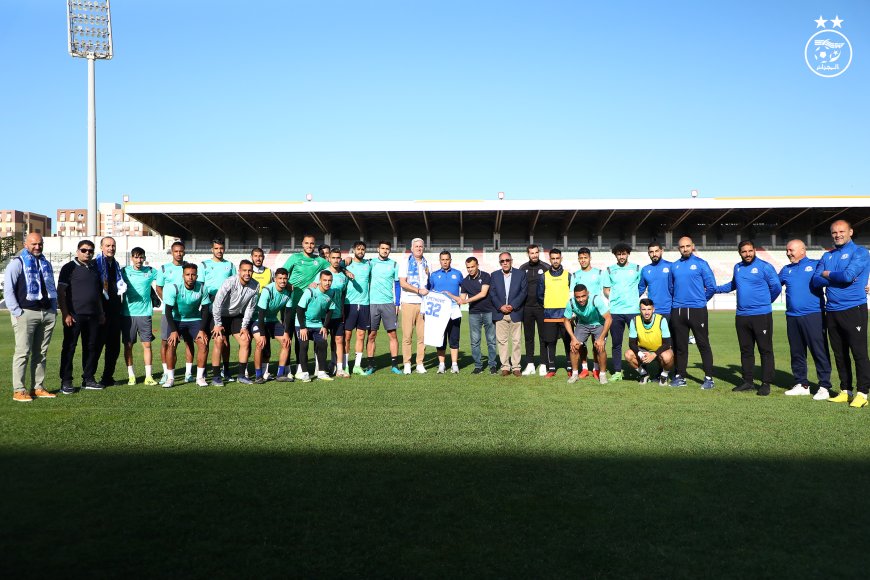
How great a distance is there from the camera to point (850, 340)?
7.12m

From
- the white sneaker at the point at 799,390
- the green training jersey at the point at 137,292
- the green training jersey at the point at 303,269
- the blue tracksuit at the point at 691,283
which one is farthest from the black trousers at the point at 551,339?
the green training jersey at the point at 137,292

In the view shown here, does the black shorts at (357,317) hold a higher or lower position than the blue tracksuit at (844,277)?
lower

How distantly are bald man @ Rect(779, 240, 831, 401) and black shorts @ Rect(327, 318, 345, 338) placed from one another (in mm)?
6067

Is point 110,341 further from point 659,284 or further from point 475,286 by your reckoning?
point 659,284

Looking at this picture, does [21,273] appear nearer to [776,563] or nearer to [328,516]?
[328,516]

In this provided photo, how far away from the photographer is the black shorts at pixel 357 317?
9.45 meters

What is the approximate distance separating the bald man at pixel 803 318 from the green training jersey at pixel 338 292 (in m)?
6.00

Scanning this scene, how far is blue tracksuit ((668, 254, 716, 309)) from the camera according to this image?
827cm

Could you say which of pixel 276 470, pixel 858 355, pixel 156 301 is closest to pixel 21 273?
pixel 156 301

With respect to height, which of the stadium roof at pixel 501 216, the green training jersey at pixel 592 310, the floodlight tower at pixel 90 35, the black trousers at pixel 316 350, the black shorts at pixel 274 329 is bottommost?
the black trousers at pixel 316 350

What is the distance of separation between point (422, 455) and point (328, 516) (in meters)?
1.35

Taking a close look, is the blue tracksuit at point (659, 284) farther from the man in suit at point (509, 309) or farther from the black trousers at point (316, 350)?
the black trousers at point (316, 350)

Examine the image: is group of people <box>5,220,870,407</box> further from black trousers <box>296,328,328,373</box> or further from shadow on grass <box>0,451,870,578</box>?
shadow on grass <box>0,451,870,578</box>

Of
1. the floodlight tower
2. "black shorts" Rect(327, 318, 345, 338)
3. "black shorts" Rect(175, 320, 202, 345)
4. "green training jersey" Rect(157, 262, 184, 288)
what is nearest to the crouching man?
"black shorts" Rect(327, 318, 345, 338)
